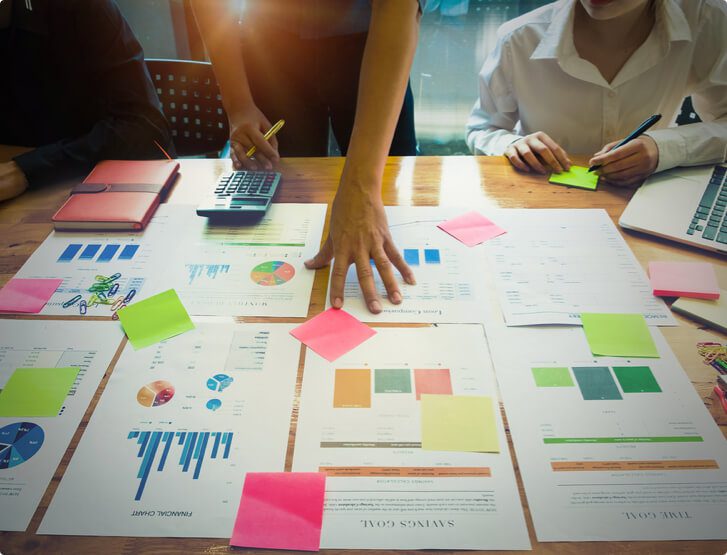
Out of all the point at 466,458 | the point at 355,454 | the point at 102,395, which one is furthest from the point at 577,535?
the point at 102,395

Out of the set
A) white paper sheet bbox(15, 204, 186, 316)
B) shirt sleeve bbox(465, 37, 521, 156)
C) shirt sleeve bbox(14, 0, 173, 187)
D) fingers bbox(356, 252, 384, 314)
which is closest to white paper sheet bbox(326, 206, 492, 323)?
fingers bbox(356, 252, 384, 314)

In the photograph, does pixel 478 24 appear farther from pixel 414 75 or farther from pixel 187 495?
pixel 187 495

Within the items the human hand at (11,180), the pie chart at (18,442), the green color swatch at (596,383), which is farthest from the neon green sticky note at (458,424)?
the human hand at (11,180)

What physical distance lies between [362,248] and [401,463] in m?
0.37

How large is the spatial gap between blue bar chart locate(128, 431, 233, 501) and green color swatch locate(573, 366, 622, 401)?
0.46 meters

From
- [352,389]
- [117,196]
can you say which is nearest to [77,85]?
[117,196]

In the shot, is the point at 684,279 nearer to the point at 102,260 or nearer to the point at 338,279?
the point at 338,279

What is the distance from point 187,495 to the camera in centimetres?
51

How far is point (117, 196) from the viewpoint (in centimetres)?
99

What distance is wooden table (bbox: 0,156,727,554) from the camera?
67 centimetres

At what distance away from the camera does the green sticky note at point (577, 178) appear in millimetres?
1038

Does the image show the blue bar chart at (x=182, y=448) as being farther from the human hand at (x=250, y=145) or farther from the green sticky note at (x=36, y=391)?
the human hand at (x=250, y=145)

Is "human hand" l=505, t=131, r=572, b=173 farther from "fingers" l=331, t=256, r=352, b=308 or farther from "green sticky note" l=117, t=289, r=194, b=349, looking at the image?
"green sticky note" l=117, t=289, r=194, b=349

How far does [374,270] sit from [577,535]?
0.49 m
